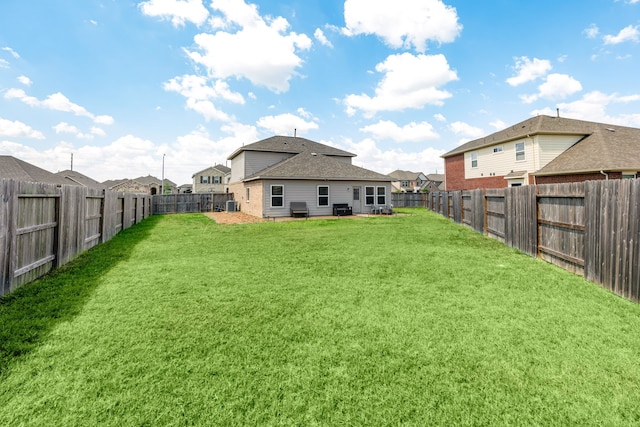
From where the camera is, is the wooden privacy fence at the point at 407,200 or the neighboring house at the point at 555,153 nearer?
the neighboring house at the point at 555,153

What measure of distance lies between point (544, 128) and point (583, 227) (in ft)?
65.1

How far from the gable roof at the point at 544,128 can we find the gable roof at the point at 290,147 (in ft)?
42.7

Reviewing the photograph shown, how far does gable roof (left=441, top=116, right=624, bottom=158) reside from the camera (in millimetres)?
19859

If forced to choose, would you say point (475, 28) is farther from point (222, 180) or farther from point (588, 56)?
point (222, 180)

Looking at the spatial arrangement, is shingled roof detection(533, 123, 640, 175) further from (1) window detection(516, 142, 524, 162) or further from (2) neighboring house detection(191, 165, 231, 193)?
(2) neighboring house detection(191, 165, 231, 193)

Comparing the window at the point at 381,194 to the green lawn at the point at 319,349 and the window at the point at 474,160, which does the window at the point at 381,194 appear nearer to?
the window at the point at 474,160

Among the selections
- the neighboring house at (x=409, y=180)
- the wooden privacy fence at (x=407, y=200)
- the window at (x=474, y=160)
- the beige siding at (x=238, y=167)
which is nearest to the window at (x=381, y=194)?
the wooden privacy fence at (x=407, y=200)

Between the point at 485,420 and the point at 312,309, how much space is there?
7.55 ft

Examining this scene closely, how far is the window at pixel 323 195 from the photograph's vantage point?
19250 mm

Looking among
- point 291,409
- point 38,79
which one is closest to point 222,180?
point 38,79

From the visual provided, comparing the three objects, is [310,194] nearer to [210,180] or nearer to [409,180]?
[210,180]

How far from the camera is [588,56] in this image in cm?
1305

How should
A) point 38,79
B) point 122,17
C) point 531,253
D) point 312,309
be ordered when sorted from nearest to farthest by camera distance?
point 312,309, point 531,253, point 122,17, point 38,79

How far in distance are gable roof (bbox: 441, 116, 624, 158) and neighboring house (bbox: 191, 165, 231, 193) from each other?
51709 mm
